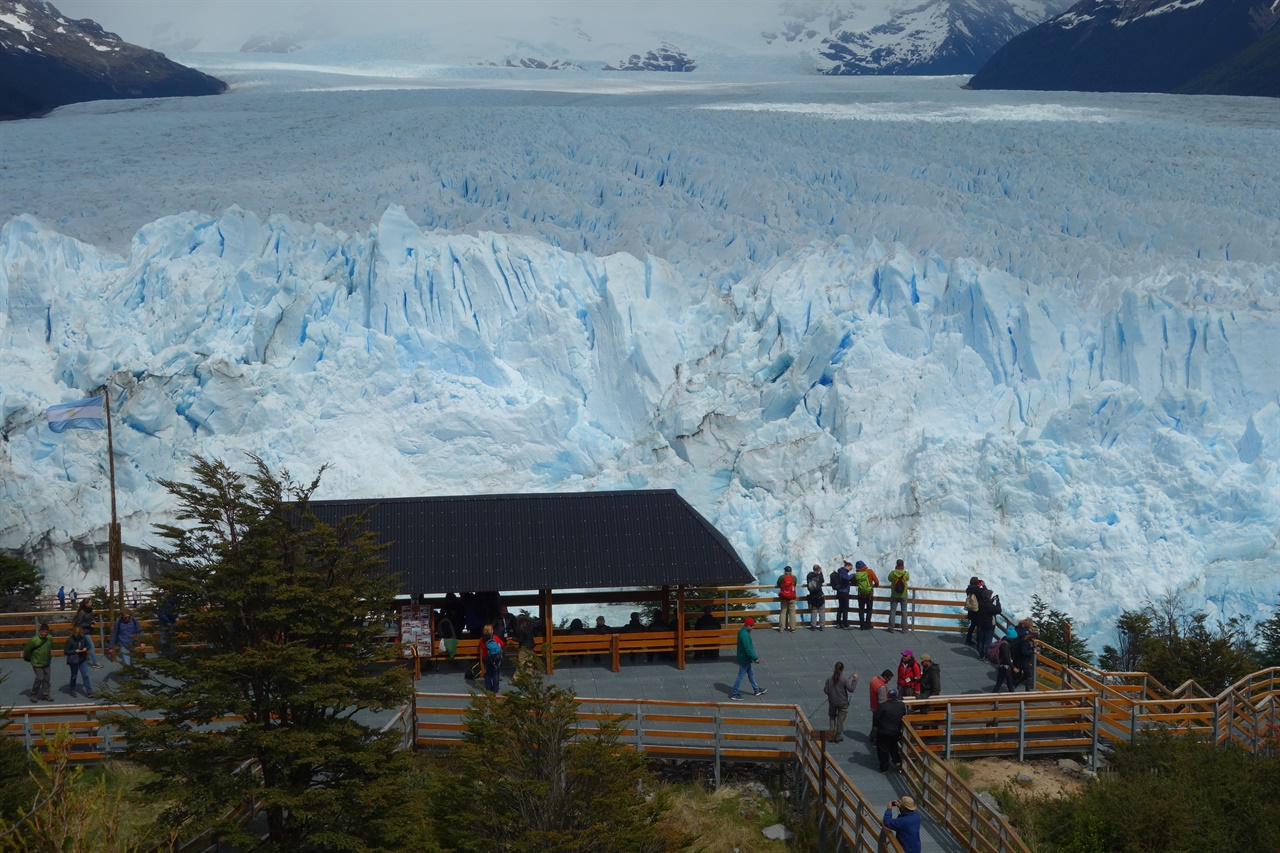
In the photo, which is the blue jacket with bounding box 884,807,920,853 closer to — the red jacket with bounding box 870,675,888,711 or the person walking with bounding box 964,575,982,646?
the red jacket with bounding box 870,675,888,711

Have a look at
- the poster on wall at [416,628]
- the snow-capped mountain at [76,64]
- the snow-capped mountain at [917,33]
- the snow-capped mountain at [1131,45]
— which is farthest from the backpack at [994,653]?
the snow-capped mountain at [917,33]

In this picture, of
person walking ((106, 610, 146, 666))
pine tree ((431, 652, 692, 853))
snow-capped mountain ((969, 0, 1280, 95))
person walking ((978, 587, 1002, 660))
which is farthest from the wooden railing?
snow-capped mountain ((969, 0, 1280, 95))

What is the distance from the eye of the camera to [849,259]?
83.7 ft

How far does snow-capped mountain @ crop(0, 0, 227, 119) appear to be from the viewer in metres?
46.4

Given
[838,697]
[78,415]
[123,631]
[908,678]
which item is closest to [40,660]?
[123,631]

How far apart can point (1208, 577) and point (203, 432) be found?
1713 cm

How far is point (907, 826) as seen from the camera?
29.1 feet

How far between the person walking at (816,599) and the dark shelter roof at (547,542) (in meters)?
1.72

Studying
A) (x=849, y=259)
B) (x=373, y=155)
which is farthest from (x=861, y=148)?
(x=373, y=155)

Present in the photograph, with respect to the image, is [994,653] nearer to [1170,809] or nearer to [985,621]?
[985,621]

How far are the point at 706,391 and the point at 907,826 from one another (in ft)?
49.5

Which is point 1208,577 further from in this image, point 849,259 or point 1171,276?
point 849,259

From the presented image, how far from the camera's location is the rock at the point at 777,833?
10789 mm

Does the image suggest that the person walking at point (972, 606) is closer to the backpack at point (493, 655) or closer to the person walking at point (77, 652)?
the backpack at point (493, 655)
